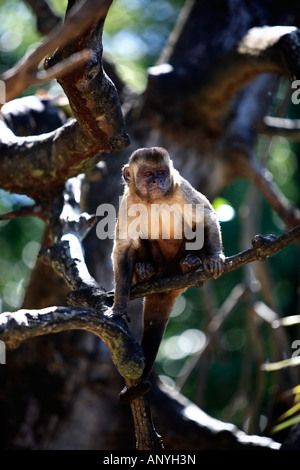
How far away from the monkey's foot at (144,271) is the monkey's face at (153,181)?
0.35 m

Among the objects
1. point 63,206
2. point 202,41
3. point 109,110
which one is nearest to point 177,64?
point 202,41

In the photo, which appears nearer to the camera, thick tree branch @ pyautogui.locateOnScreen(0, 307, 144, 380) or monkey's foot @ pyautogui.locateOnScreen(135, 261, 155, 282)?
thick tree branch @ pyautogui.locateOnScreen(0, 307, 144, 380)

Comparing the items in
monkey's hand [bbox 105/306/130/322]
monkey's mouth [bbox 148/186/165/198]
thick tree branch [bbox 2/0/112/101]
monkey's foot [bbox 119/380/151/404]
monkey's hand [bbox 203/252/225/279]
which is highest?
thick tree branch [bbox 2/0/112/101]

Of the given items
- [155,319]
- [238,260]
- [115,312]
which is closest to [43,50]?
[238,260]

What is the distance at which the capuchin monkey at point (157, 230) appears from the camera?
10.9ft

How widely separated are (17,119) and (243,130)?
72.6 inches

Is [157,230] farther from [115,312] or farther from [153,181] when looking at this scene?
[115,312]

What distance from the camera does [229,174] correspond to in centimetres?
557

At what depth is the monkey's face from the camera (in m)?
3.39

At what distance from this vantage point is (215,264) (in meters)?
3.03

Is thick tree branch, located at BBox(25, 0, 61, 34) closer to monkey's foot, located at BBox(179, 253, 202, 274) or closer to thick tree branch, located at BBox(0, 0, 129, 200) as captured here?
thick tree branch, located at BBox(0, 0, 129, 200)

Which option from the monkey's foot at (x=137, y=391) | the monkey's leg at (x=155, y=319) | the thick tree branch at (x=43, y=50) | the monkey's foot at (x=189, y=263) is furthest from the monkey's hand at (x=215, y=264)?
→ the thick tree branch at (x=43, y=50)

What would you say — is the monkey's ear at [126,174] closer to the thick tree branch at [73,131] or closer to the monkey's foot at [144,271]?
the thick tree branch at [73,131]

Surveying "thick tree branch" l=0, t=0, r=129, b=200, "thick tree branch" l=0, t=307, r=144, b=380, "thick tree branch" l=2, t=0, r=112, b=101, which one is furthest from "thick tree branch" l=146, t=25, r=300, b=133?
"thick tree branch" l=2, t=0, r=112, b=101
